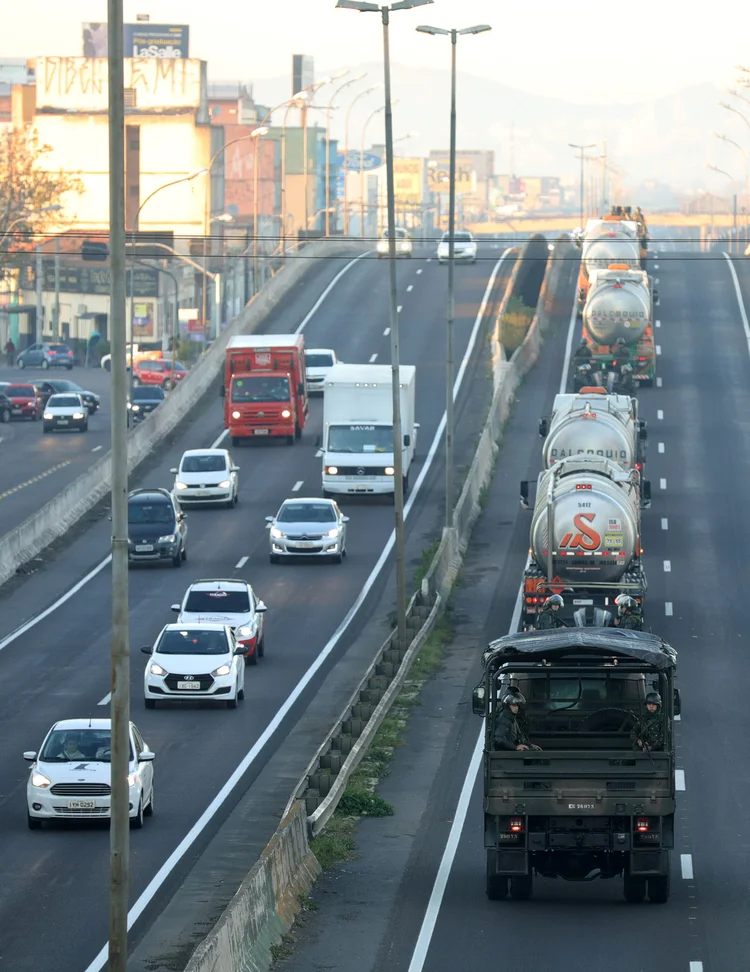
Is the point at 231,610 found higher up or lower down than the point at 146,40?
lower down

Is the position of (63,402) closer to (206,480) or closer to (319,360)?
(319,360)

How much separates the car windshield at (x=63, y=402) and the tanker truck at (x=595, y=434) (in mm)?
29308

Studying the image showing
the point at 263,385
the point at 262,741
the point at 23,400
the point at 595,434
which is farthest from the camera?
the point at 23,400

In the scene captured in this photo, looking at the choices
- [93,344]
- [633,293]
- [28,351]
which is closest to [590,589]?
[633,293]

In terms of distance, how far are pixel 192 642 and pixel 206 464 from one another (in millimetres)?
21757

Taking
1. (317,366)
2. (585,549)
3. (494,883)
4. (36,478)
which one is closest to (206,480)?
(36,478)

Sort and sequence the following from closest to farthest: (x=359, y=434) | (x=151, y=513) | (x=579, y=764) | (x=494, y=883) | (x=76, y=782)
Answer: (x=579, y=764), (x=494, y=883), (x=76, y=782), (x=151, y=513), (x=359, y=434)

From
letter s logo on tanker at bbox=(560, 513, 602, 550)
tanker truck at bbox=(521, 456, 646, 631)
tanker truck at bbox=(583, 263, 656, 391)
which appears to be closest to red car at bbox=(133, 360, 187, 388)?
tanker truck at bbox=(583, 263, 656, 391)

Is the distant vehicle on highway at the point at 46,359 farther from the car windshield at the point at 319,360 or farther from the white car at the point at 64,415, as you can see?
the car windshield at the point at 319,360

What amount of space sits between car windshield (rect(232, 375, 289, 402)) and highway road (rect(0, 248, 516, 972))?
1877 mm

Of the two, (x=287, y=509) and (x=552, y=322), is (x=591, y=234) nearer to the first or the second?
(x=552, y=322)

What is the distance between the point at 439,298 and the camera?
3516 inches

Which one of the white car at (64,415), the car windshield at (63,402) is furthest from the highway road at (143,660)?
the car windshield at (63,402)

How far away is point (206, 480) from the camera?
57.9m
